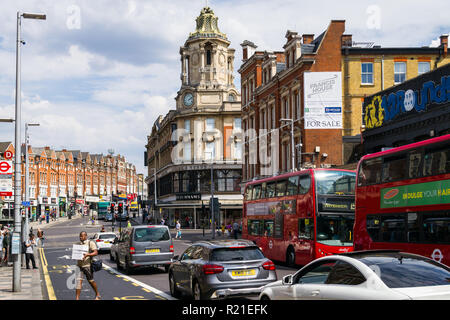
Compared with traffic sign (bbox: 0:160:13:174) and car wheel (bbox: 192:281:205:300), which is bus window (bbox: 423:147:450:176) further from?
traffic sign (bbox: 0:160:13:174)

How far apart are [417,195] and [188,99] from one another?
65.2 meters

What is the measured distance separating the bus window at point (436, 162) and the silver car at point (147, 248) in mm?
10799

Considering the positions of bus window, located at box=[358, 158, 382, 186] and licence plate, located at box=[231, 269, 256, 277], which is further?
bus window, located at box=[358, 158, 382, 186]

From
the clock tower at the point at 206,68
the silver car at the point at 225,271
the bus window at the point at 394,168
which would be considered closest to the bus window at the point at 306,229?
the bus window at the point at 394,168

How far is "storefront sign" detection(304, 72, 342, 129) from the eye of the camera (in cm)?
3984

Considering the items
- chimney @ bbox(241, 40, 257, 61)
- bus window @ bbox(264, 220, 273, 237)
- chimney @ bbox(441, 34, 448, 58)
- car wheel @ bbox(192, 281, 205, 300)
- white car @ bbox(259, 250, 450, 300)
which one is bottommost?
car wheel @ bbox(192, 281, 205, 300)

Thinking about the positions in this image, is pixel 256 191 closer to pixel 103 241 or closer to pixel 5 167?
pixel 103 241

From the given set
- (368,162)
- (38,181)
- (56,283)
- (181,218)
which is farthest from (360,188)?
(38,181)

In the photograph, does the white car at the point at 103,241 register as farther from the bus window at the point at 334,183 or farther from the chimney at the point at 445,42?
the chimney at the point at 445,42

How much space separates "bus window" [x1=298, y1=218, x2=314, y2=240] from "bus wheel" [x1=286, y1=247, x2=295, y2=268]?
117cm

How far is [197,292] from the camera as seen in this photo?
13.0m

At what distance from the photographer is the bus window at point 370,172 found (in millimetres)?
16406

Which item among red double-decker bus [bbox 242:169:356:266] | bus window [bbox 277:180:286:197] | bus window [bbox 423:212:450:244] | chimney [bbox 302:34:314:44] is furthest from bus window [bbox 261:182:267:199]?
chimney [bbox 302:34:314:44]
